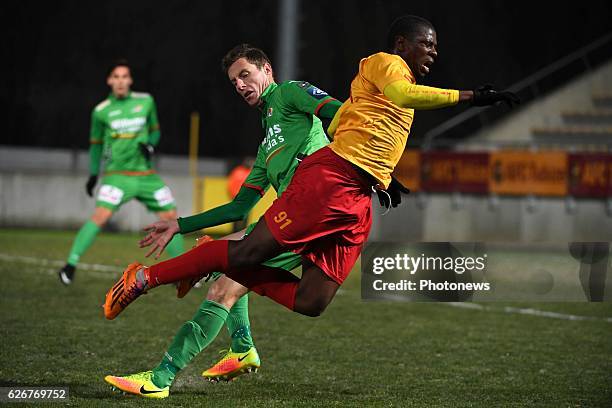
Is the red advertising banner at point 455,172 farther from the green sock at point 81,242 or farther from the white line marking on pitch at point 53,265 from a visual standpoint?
the green sock at point 81,242

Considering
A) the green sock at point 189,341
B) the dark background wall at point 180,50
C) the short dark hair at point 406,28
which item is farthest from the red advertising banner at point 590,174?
the green sock at point 189,341

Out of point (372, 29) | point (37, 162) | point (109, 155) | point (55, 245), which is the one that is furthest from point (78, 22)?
point (109, 155)

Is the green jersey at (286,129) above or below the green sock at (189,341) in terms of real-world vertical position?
above

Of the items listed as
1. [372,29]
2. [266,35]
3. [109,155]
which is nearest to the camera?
[109,155]

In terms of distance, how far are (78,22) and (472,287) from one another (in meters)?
17.9

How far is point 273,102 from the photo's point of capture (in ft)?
17.1

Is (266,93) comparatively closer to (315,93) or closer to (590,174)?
(315,93)

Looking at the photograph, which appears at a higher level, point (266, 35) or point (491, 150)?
point (266, 35)

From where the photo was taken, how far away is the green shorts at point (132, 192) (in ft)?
32.9

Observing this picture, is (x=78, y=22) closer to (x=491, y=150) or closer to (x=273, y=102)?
(x=491, y=150)

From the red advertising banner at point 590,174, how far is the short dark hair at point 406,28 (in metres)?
12.8

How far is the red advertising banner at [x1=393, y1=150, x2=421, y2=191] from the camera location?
17.5m

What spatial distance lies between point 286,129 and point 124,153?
523 centimetres

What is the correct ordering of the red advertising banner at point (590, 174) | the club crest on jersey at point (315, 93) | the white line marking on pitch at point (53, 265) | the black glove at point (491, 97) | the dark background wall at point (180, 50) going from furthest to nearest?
the dark background wall at point (180, 50) → the red advertising banner at point (590, 174) → the white line marking on pitch at point (53, 265) → the club crest on jersey at point (315, 93) → the black glove at point (491, 97)
